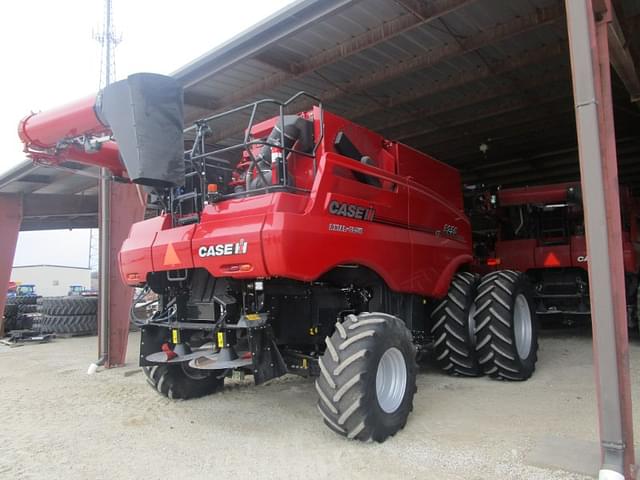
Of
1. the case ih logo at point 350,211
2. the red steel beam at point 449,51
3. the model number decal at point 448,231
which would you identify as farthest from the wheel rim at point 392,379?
the red steel beam at point 449,51

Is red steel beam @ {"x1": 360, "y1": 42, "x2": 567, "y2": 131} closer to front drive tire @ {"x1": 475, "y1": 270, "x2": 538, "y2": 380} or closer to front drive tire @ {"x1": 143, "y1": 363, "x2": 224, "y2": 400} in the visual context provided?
front drive tire @ {"x1": 475, "y1": 270, "x2": 538, "y2": 380}

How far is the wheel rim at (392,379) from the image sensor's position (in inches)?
171

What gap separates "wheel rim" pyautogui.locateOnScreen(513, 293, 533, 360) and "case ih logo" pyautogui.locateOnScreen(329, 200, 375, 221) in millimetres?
2943

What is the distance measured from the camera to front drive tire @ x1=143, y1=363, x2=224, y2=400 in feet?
18.2

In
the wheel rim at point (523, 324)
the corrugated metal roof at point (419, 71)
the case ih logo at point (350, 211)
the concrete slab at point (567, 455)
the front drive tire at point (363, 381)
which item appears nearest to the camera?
the concrete slab at point (567, 455)

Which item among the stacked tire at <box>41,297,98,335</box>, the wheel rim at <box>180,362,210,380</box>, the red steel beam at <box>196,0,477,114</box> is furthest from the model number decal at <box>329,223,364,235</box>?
the stacked tire at <box>41,297,98,335</box>

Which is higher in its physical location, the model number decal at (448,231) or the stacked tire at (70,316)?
the model number decal at (448,231)

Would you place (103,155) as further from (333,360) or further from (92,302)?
(92,302)

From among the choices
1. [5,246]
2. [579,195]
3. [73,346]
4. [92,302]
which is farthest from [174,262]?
[5,246]

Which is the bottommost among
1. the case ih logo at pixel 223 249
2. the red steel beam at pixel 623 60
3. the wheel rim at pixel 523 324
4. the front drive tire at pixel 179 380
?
the front drive tire at pixel 179 380

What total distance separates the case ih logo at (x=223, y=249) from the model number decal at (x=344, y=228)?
0.76 meters

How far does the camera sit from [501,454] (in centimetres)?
381

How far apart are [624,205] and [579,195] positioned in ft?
4.52

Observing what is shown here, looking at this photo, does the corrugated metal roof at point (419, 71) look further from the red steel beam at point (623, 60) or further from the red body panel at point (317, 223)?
the red body panel at point (317, 223)
